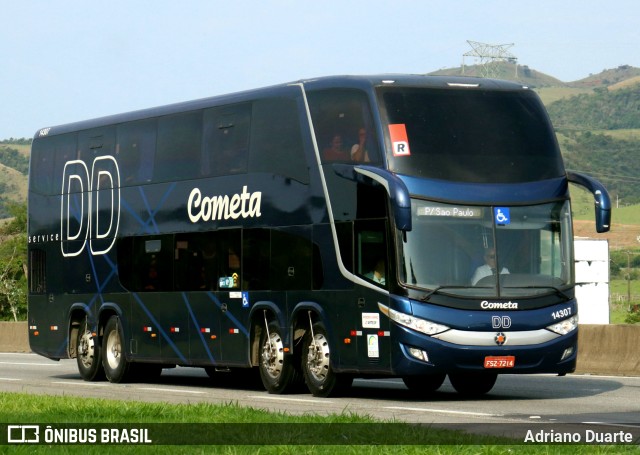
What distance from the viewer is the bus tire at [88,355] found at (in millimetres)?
26641

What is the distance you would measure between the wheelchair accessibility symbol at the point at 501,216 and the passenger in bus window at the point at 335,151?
2094 millimetres

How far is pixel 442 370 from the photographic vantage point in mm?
18953

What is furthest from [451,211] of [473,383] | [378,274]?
[473,383]

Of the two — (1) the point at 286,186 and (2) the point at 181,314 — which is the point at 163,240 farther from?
(1) the point at 286,186

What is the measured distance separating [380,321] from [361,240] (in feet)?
3.63

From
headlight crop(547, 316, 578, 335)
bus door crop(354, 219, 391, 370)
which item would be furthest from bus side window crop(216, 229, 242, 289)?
headlight crop(547, 316, 578, 335)

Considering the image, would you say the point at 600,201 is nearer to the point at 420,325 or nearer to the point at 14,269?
the point at 420,325

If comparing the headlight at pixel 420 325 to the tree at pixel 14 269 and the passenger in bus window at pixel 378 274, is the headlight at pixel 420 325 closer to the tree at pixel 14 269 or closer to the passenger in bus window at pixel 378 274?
the passenger in bus window at pixel 378 274

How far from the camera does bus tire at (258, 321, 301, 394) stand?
21.2 m

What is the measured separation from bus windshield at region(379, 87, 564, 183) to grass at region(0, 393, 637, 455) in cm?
442

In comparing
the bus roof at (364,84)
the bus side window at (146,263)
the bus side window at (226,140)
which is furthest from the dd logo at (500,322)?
the bus side window at (146,263)

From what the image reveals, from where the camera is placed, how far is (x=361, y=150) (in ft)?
64.7

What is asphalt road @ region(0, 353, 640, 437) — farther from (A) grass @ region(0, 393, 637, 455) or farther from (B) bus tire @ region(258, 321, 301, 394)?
(A) grass @ region(0, 393, 637, 455)

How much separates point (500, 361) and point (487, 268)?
1.17 metres
